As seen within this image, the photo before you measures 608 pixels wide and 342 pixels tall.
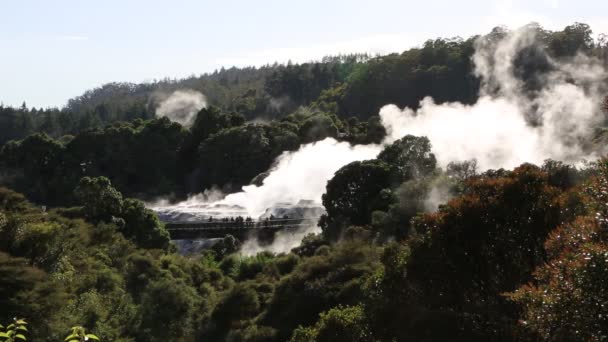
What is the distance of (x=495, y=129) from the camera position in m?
57.0

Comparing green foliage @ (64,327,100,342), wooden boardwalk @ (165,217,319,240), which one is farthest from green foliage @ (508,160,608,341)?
wooden boardwalk @ (165,217,319,240)

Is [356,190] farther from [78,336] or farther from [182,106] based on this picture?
[182,106]

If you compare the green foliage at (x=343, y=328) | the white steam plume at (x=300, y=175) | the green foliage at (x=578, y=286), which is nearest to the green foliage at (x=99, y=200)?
the white steam plume at (x=300, y=175)

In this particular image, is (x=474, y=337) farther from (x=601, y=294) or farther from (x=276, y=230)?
(x=276, y=230)

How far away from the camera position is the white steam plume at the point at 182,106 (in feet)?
447

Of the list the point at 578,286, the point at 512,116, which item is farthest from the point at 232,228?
the point at 578,286

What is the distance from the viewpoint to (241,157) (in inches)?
2447

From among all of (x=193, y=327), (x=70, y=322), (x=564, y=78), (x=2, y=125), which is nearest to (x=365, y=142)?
(x=564, y=78)

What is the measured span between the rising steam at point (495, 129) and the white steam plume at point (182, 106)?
6861 cm

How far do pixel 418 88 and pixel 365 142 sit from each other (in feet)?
92.6

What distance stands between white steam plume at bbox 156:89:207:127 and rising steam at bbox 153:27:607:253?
6861 cm

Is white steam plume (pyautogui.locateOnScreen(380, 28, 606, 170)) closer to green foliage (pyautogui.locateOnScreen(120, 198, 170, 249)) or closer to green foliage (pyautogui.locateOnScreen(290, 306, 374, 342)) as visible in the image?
green foliage (pyautogui.locateOnScreen(120, 198, 170, 249))

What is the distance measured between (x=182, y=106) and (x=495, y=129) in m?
101

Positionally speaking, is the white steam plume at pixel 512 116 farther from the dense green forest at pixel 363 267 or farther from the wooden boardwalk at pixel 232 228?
the dense green forest at pixel 363 267
